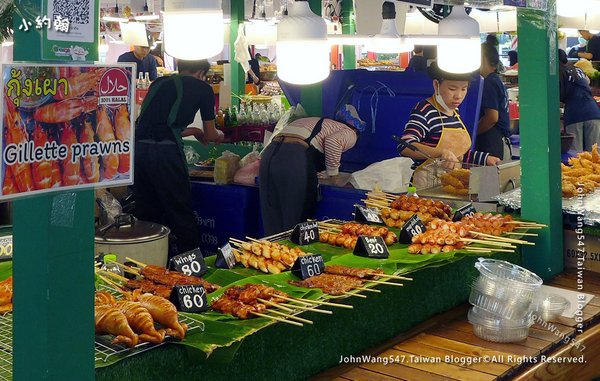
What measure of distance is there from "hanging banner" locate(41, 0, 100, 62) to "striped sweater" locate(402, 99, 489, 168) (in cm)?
463

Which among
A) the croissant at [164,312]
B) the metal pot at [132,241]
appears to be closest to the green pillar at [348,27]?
the metal pot at [132,241]

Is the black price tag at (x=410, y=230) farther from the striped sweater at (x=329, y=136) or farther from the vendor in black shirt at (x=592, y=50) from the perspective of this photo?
the vendor in black shirt at (x=592, y=50)

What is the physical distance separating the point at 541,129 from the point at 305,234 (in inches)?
56.3

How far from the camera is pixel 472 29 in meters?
4.30

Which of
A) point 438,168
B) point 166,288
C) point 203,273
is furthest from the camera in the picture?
point 438,168

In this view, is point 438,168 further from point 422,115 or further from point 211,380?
point 211,380

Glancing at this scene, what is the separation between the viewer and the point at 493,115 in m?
7.34

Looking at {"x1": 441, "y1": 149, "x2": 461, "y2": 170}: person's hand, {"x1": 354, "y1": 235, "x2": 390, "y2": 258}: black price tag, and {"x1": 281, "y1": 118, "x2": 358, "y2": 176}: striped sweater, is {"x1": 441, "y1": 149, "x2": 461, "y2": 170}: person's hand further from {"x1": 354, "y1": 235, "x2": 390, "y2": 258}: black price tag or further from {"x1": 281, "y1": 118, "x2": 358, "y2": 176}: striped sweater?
{"x1": 354, "y1": 235, "x2": 390, "y2": 258}: black price tag

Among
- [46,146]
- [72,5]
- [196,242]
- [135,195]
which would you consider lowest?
[196,242]

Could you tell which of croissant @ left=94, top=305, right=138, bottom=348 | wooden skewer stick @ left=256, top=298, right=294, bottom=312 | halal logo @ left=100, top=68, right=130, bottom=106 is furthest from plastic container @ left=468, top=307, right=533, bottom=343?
halal logo @ left=100, top=68, right=130, bottom=106

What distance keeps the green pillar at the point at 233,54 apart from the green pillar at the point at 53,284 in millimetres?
7781

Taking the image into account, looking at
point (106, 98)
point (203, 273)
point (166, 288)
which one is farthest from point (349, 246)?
point (106, 98)

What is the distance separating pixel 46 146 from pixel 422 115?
488 cm

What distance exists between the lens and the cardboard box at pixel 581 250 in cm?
425
